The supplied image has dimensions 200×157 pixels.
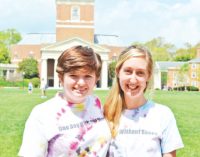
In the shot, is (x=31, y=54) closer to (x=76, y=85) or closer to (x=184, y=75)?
(x=184, y=75)

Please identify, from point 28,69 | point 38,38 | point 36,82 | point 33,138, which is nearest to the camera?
point 33,138

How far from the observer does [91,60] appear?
2943mm

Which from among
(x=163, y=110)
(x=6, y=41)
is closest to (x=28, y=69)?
(x=6, y=41)

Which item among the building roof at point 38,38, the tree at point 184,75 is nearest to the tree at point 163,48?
the tree at point 184,75

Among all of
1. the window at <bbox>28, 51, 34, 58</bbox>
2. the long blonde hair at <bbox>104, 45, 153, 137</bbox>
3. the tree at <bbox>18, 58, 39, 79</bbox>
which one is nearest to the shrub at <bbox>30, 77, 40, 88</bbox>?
the tree at <bbox>18, 58, 39, 79</bbox>

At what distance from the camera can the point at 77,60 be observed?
2889 mm

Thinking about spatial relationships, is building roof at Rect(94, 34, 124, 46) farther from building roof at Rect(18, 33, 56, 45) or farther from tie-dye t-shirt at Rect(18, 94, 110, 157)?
tie-dye t-shirt at Rect(18, 94, 110, 157)

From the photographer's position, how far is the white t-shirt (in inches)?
125

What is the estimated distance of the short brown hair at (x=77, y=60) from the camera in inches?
114

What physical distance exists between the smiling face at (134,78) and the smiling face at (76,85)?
0.36 m

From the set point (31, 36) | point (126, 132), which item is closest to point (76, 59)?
point (126, 132)

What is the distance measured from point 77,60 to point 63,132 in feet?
1.58

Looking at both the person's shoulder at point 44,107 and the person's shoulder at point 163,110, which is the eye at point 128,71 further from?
the person's shoulder at point 44,107

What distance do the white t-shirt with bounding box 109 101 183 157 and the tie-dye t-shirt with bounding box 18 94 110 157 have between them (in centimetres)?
19
